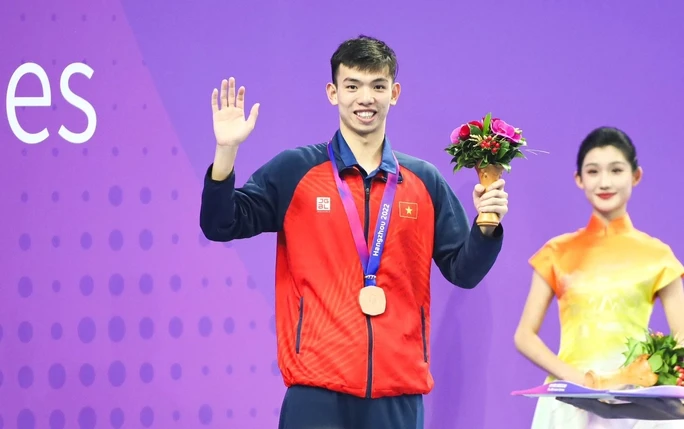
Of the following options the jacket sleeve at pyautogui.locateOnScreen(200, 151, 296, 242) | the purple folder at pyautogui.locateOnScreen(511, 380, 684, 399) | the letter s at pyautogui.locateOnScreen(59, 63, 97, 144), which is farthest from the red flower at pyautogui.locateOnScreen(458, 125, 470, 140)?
the letter s at pyautogui.locateOnScreen(59, 63, 97, 144)

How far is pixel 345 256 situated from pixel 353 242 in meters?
0.05

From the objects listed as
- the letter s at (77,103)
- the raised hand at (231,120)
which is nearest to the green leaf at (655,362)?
the raised hand at (231,120)

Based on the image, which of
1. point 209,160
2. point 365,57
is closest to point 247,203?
point 365,57

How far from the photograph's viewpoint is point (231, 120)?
10.5 feet

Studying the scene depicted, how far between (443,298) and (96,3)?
1.94 metres

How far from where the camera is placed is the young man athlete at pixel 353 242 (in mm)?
3127

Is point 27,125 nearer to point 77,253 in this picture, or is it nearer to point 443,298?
point 77,253

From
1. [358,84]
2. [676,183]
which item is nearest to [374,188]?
[358,84]

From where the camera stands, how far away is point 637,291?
361cm

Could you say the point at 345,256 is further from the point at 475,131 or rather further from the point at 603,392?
the point at 603,392

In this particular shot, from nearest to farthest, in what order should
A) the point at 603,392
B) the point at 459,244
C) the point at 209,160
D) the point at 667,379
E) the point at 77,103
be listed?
the point at 603,392 → the point at 667,379 → the point at 459,244 → the point at 209,160 → the point at 77,103

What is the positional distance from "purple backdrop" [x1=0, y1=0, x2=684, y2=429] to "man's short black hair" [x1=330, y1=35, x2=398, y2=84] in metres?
0.89

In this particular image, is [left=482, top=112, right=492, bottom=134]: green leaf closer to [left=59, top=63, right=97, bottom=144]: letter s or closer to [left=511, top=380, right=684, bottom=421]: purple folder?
[left=511, top=380, right=684, bottom=421]: purple folder

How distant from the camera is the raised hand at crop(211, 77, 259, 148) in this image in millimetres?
3135
